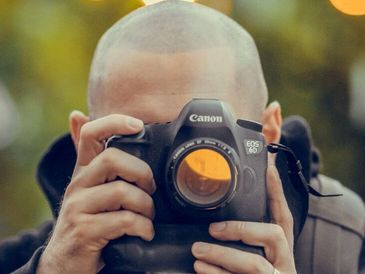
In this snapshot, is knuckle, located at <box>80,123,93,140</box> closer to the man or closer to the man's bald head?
the man

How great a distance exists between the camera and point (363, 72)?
104 inches

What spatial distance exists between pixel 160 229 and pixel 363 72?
1417 millimetres

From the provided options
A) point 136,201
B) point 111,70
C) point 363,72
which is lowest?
point 363,72

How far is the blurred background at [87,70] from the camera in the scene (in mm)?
2576

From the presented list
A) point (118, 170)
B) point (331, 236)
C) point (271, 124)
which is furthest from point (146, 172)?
point (331, 236)

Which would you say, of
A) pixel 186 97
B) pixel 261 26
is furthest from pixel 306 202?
pixel 261 26

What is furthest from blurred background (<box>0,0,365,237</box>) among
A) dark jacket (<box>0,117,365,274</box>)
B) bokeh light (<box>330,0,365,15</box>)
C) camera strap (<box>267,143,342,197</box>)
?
camera strap (<box>267,143,342,197</box>)

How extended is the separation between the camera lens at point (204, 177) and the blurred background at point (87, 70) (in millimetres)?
1228

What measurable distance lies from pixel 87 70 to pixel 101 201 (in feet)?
4.93

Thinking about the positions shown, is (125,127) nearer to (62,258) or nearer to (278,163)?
(62,258)

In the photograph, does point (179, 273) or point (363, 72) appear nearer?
point (179, 273)

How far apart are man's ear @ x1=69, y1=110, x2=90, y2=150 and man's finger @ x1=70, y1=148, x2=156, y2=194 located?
0.29m

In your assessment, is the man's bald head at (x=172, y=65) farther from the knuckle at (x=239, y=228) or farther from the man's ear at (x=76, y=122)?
the knuckle at (x=239, y=228)

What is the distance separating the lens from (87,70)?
282cm
